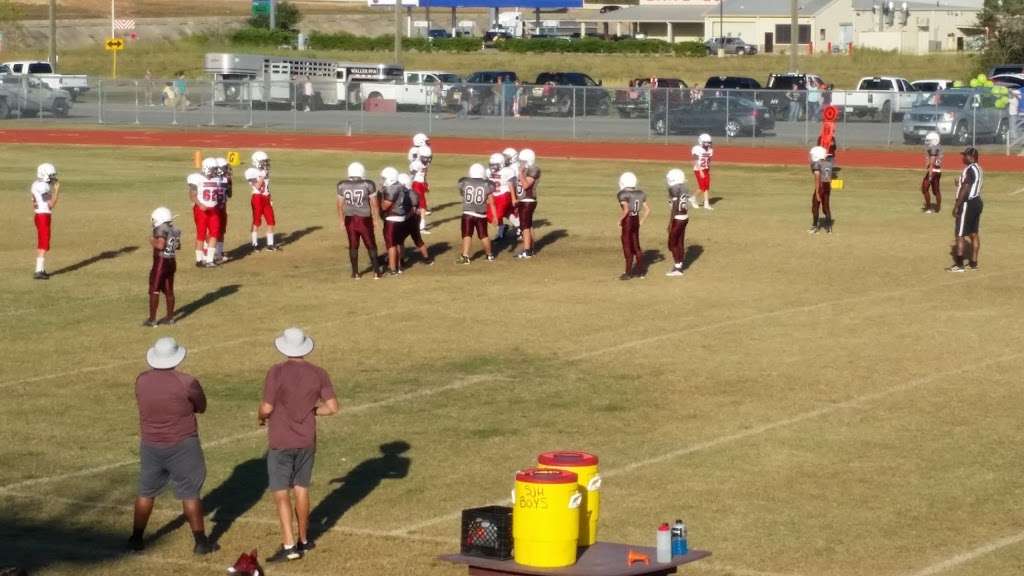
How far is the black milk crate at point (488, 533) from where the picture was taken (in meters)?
10.7

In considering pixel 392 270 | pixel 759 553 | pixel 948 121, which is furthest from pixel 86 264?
pixel 948 121

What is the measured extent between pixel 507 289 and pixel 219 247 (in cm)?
554

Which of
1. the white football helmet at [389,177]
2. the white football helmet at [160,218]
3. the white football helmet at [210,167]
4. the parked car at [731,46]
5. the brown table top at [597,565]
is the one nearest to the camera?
the brown table top at [597,565]

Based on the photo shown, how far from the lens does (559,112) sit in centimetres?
5744

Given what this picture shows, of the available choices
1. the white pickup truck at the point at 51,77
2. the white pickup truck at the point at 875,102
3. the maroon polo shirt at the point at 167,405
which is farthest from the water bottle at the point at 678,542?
the white pickup truck at the point at 51,77

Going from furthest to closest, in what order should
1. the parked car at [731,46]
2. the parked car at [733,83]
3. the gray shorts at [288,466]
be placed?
1. the parked car at [731,46]
2. the parked car at [733,83]
3. the gray shorts at [288,466]

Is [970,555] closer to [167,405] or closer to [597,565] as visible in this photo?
[597,565]

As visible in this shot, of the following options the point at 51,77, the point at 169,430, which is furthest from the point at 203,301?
the point at 51,77

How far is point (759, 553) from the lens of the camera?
41.9ft

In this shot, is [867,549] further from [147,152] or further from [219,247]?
[147,152]

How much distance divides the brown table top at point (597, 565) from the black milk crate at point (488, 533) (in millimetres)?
64

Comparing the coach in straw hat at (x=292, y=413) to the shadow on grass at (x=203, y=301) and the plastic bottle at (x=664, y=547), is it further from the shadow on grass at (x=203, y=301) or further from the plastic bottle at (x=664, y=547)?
the shadow on grass at (x=203, y=301)

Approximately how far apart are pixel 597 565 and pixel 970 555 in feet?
12.1

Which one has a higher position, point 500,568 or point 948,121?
point 948,121
